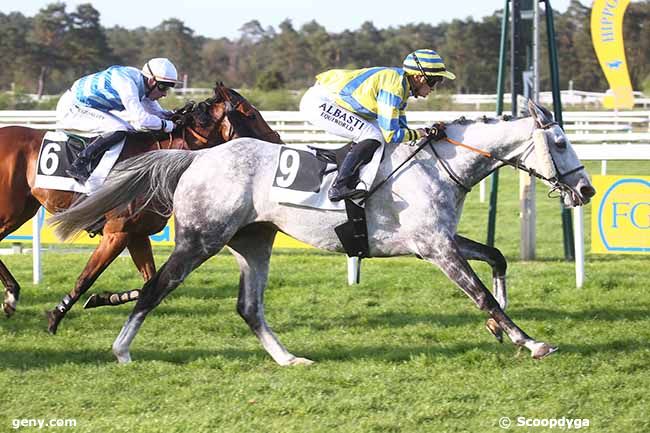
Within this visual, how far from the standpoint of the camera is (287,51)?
5803 centimetres

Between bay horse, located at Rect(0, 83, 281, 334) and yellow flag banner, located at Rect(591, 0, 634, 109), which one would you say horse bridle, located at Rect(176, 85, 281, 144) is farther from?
yellow flag banner, located at Rect(591, 0, 634, 109)

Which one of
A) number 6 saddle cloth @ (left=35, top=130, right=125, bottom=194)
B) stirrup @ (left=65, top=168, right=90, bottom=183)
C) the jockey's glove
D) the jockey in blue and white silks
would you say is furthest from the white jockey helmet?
stirrup @ (left=65, top=168, right=90, bottom=183)

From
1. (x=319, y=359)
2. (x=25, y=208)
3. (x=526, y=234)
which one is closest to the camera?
(x=319, y=359)

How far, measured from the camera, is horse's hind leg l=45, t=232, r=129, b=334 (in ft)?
21.7

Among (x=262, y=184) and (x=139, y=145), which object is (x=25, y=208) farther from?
(x=262, y=184)

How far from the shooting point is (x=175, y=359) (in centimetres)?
604

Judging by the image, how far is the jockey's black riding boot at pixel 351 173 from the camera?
18.4 feet

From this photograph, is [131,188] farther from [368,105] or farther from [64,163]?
[368,105]

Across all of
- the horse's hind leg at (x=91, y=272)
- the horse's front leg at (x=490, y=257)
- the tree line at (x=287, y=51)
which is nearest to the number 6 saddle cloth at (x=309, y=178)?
the horse's front leg at (x=490, y=257)

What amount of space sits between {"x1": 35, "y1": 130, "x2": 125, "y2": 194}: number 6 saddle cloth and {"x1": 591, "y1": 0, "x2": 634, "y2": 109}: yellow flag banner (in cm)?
875

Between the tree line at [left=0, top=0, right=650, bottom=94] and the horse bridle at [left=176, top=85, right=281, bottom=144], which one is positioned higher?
the horse bridle at [left=176, top=85, right=281, bottom=144]

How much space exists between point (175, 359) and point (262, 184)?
123cm

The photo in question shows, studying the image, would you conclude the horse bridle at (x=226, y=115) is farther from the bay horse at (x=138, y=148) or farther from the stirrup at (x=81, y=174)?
the stirrup at (x=81, y=174)

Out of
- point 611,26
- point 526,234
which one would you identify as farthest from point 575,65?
point 526,234
